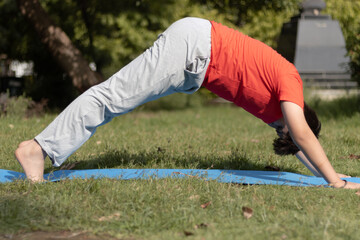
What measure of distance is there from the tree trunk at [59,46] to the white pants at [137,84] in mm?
6093

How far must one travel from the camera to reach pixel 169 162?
14.2ft

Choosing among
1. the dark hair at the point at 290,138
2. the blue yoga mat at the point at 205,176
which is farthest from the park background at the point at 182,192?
the dark hair at the point at 290,138

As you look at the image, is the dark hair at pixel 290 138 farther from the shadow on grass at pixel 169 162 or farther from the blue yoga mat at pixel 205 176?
the shadow on grass at pixel 169 162

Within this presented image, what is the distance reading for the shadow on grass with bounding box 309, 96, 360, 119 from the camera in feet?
29.2

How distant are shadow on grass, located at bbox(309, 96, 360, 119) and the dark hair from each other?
5281 mm

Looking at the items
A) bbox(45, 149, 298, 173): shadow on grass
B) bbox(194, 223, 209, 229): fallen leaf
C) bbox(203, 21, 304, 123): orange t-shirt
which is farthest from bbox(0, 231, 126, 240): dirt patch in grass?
bbox(45, 149, 298, 173): shadow on grass

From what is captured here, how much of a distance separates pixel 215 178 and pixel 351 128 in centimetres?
430

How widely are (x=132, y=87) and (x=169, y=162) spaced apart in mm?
1265

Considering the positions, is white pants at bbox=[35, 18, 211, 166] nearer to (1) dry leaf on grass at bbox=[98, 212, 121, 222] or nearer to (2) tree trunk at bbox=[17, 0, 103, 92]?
(1) dry leaf on grass at bbox=[98, 212, 121, 222]

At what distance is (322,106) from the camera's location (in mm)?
10250

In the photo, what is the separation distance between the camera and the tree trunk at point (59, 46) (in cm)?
929

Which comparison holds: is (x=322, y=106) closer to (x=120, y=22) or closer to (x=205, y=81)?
(x=120, y=22)

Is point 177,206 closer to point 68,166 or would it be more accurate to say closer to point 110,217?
point 110,217

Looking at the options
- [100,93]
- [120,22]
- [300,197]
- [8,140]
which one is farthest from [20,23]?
[300,197]
